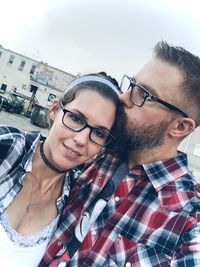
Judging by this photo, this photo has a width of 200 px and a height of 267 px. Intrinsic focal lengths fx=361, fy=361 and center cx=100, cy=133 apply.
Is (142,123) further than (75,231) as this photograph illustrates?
Yes

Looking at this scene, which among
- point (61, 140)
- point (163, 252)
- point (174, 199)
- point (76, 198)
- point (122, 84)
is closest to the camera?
point (163, 252)

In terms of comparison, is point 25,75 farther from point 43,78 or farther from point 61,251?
point 61,251

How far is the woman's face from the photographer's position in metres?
2.54

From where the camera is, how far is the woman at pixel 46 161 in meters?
2.38

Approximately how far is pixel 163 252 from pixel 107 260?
0.36 metres

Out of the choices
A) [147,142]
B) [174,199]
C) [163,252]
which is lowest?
[163,252]

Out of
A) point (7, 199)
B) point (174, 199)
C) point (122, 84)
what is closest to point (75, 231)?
point (7, 199)

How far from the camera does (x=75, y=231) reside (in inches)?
97.8

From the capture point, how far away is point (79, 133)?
100 inches

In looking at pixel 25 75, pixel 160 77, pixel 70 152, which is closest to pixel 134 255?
pixel 70 152

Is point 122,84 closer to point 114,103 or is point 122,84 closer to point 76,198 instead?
point 114,103

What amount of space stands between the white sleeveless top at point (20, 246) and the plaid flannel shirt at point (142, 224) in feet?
0.21

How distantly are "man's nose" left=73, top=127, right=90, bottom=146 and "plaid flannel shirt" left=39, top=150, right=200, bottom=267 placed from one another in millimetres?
358

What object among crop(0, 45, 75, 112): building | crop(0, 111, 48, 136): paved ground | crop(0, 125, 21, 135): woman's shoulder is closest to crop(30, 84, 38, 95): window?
crop(0, 45, 75, 112): building
